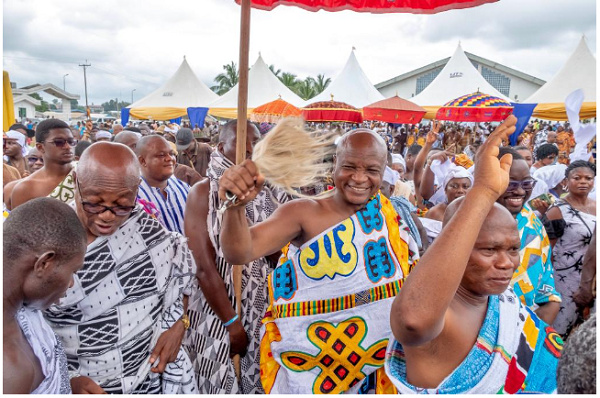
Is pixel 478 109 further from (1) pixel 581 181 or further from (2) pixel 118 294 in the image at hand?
(2) pixel 118 294

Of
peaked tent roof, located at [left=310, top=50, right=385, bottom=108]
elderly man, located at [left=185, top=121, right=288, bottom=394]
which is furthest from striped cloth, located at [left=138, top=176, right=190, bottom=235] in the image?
peaked tent roof, located at [left=310, top=50, right=385, bottom=108]

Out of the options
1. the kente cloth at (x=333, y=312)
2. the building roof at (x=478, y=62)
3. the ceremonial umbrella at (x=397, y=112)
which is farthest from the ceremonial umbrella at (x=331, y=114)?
the building roof at (x=478, y=62)

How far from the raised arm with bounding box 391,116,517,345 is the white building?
29.0 m

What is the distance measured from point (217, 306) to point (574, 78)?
14541mm

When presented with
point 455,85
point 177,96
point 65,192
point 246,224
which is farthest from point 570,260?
point 177,96

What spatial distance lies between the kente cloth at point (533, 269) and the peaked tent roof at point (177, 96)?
16.2 meters

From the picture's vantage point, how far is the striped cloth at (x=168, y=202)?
3295 mm

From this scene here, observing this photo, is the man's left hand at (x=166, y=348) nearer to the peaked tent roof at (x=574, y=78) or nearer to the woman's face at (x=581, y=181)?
the woman's face at (x=581, y=181)

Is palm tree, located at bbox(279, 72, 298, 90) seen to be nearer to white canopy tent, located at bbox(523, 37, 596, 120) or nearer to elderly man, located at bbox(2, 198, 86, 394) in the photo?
white canopy tent, located at bbox(523, 37, 596, 120)

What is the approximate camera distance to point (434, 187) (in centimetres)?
538

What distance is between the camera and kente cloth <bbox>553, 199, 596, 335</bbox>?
11.3 feet

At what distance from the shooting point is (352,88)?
55.6 ft

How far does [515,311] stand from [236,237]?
1.09 metres

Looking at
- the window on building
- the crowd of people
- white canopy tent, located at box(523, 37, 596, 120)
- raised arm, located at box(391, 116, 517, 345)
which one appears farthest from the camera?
the window on building
